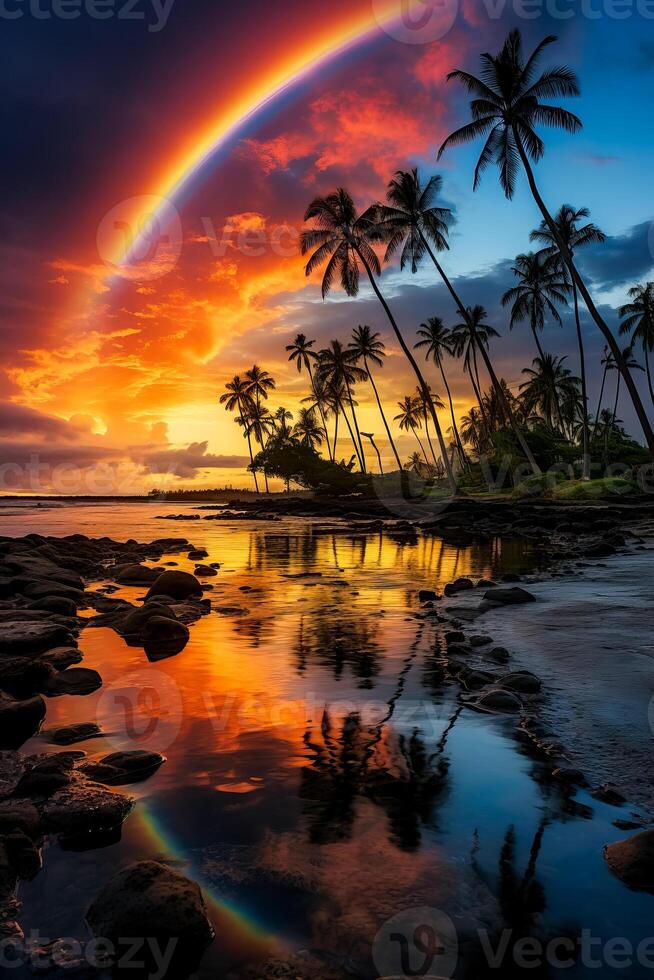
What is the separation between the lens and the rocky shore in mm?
2150

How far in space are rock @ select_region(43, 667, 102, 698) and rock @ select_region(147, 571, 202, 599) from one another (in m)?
4.18

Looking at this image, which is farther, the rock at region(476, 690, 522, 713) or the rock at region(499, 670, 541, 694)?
the rock at region(499, 670, 541, 694)

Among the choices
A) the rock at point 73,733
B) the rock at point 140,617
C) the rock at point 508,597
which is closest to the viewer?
the rock at point 73,733

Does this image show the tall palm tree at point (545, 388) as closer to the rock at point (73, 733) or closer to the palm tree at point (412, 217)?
the palm tree at point (412, 217)

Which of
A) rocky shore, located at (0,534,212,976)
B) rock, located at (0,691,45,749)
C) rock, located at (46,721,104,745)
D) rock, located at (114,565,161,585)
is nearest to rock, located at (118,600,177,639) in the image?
rocky shore, located at (0,534,212,976)

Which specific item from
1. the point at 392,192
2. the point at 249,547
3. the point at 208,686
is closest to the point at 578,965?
the point at 208,686

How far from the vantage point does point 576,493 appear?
34.5 metres

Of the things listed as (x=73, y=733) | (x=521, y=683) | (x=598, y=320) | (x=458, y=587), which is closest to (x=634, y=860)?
(x=521, y=683)

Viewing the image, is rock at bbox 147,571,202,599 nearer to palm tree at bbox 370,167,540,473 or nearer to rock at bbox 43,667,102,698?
rock at bbox 43,667,102,698

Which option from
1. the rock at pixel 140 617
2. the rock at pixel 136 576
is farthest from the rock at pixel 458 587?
the rock at pixel 136 576

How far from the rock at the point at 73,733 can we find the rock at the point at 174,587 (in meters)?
5.35

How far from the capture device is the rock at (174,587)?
952 cm

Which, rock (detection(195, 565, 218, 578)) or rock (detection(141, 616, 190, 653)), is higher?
rock (detection(141, 616, 190, 653))

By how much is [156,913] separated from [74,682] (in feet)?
10.9
